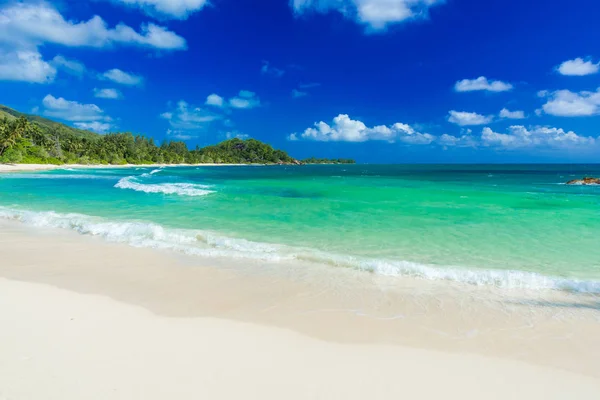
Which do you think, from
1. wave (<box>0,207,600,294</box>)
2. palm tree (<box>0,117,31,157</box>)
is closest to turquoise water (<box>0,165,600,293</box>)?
wave (<box>0,207,600,294</box>)

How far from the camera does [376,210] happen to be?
59.8ft

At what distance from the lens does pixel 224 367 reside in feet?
12.2

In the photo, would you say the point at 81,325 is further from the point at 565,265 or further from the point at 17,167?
the point at 17,167

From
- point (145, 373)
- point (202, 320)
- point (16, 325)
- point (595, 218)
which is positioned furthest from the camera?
point (595, 218)

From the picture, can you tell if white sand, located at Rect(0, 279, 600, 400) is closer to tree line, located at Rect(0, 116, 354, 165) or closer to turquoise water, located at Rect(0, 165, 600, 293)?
turquoise water, located at Rect(0, 165, 600, 293)

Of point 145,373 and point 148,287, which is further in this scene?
point 148,287

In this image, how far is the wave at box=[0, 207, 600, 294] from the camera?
696cm

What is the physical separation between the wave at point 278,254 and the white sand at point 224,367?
3.38 meters

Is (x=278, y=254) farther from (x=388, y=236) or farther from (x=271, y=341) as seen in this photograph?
(x=388, y=236)

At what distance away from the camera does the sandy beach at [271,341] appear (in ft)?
11.4

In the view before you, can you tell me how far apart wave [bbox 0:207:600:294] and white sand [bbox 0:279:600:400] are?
3384mm

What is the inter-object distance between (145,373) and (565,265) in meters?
9.91

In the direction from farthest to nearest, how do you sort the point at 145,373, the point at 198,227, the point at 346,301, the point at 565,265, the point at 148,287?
the point at 198,227, the point at 565,265, the point at 148,287, the point at 346,301, the point at 145,373

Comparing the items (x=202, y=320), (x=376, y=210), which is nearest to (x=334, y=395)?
(x=202, y=320)
